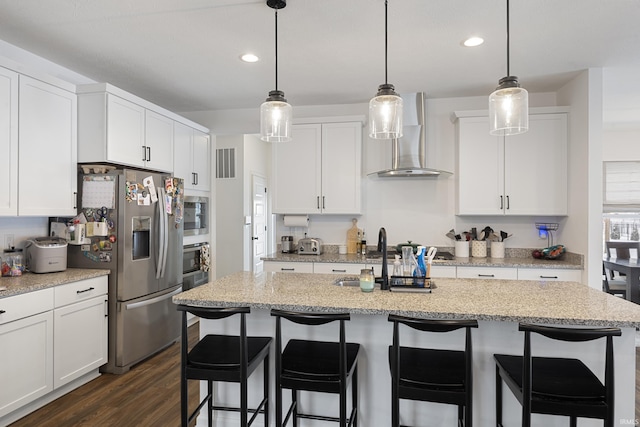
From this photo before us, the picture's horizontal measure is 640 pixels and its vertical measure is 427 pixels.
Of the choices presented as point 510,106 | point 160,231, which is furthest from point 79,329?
point 510,106

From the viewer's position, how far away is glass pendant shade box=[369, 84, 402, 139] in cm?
196

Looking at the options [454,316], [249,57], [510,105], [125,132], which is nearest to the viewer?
[454,316]

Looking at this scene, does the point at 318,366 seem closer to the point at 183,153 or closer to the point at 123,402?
the point at 123,402

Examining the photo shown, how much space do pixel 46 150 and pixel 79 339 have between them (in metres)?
1.45

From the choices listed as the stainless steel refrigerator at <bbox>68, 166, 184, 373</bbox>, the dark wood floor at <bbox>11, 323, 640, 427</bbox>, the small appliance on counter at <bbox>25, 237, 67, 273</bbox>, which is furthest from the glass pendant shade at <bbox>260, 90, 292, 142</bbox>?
the small appliance on counter at <bbox>25, 237, 67, 273</bbox>

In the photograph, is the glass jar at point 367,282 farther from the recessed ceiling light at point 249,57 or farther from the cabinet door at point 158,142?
the cabinet door at point 158,142

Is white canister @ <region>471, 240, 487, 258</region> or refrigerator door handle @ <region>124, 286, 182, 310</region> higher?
white canister @ <region>471, 240, 487, 258</region>

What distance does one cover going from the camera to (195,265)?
4371mm

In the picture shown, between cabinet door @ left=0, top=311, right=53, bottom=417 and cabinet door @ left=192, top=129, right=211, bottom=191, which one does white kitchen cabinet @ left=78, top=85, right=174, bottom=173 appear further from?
cabinet door @ left=0, top=311, right=53, bottom=417

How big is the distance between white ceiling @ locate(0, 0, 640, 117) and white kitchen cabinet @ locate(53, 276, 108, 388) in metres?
1.82

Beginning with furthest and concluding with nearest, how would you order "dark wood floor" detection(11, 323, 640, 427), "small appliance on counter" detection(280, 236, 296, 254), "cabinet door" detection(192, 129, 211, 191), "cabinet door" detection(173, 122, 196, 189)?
"cabinet door" detection(192, 129, 211, 191) → "small appliance on counter" detection(280, 236, 296, 254) → "cabinet door" detection(173, 122, 196, 189) → "dark wood floor" detection(11, 323, 640, 427)

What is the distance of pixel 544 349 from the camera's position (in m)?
1.88

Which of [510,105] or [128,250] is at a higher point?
[510,105]

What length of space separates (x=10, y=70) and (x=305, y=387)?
9.34ft
